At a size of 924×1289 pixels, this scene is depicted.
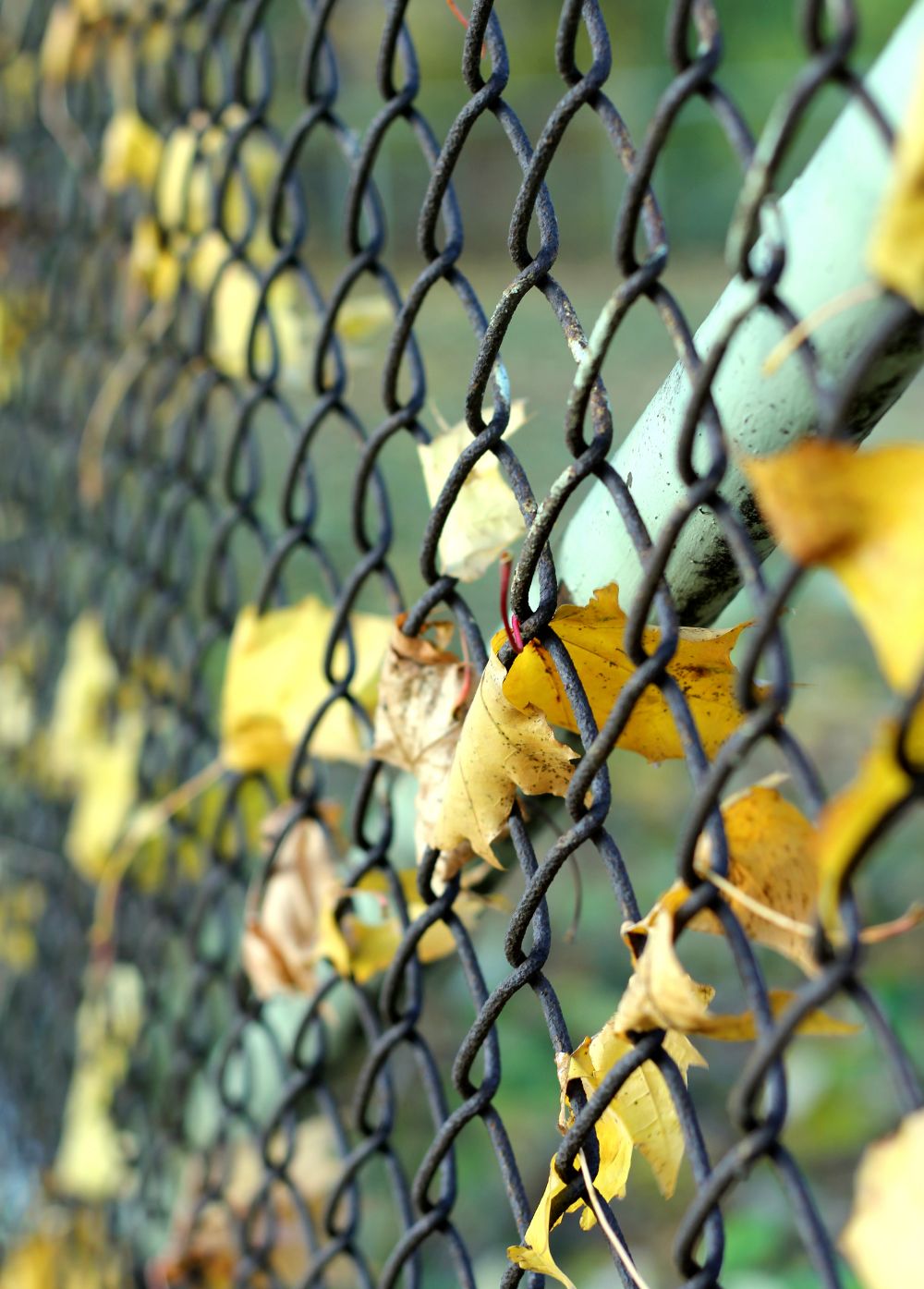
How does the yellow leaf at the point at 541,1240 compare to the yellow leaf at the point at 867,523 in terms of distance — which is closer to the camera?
the yellow leaf at the point at 867,523

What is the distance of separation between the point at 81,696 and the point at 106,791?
0.43ft

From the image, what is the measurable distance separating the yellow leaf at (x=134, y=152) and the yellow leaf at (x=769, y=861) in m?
0.92

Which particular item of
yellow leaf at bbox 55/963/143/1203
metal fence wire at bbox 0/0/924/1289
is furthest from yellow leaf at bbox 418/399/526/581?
yellow leaf at bbox 55/963/143/1203

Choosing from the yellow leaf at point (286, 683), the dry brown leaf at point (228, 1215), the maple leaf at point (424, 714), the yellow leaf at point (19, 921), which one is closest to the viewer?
the maple leaf at point (424, 714)

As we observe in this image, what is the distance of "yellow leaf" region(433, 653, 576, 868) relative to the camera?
526 millimetres

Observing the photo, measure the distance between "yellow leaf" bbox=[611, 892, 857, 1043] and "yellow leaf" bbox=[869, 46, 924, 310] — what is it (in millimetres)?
216

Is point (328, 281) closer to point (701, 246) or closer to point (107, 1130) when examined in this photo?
point (107, 1130)

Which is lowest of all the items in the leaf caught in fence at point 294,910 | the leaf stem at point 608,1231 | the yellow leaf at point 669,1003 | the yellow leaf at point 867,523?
the leaf stem at point 608,1231

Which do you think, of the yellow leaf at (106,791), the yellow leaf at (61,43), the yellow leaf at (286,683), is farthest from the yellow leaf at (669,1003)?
the yellow leaf at (61,43)

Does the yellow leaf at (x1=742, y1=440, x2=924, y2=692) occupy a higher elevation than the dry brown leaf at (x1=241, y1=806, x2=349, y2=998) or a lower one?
lower

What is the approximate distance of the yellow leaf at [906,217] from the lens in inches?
11.8

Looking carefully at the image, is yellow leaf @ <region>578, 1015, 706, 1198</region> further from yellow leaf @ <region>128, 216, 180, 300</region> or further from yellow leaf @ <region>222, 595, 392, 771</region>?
yellow leaf @ <region>128, 216, 180, 300</region>

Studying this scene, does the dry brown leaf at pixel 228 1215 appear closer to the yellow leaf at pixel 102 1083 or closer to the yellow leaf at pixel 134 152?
the yellow leaf at pixel 102 1083

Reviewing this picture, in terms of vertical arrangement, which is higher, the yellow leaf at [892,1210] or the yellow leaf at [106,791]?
the yellow leaf at [106,791]
